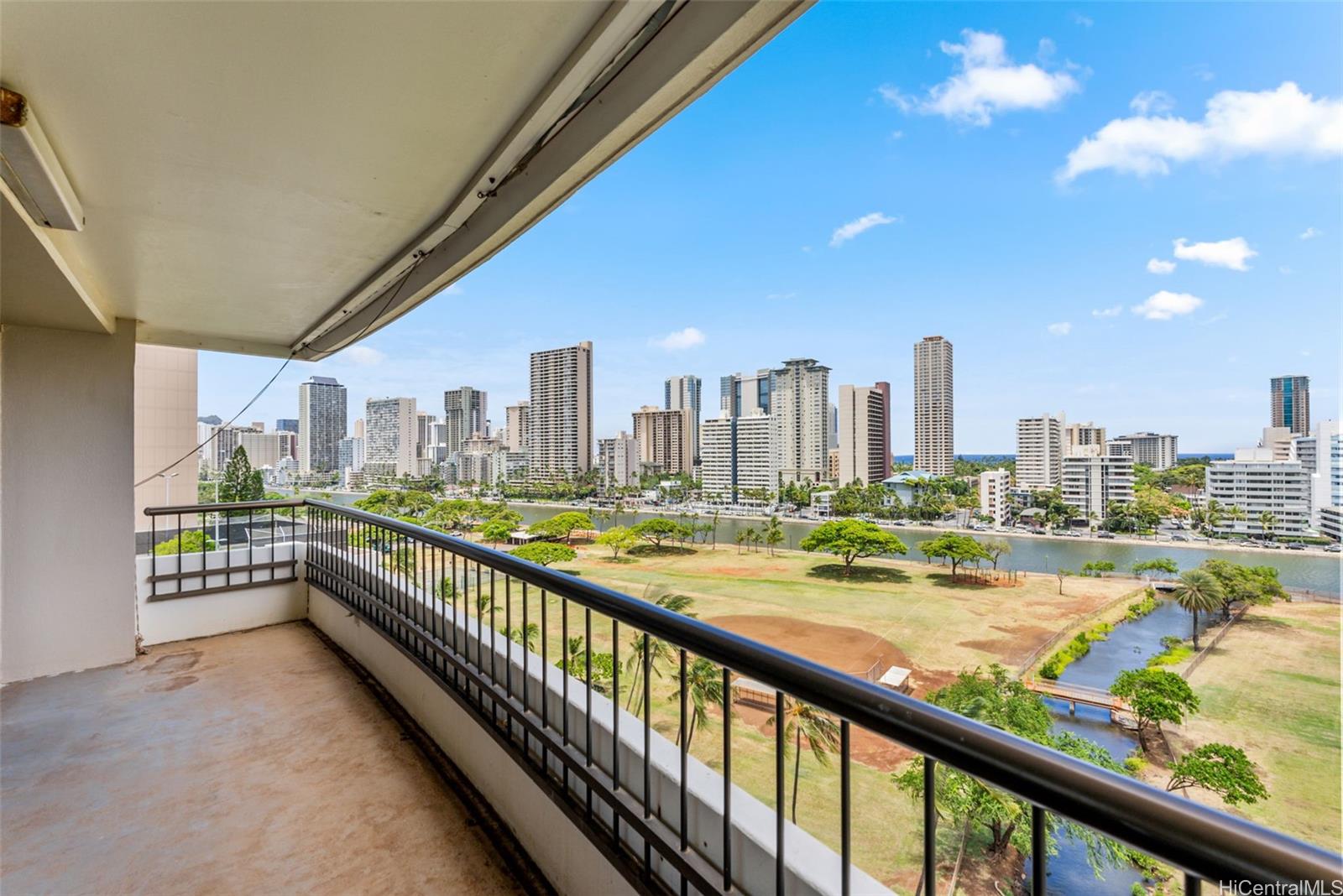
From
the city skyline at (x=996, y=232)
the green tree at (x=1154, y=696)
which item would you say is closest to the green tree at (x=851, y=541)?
the city skyline at (x=996, y=232)

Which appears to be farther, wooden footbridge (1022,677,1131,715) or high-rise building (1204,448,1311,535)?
wooden footbridge (1022,677,1131,715)

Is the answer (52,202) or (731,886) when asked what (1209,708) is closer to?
(731,886)

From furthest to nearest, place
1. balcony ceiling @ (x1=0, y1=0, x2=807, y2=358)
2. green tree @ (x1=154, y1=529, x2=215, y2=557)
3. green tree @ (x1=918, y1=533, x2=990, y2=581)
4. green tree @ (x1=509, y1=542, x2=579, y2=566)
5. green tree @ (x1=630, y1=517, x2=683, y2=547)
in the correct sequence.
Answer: green tree @ (x1=630, y1=517, x2=683, y2=547), green tree @ (x1=918, y1=533, x2=990, y2=581), green tree @ (x1=509, y1=542, x2=579, y2=566), green tree @ (x1=154, y1=529, x2=215, y2=557), balcony ceiling @ (x1=0, y1=0, x2=807, y2=358)

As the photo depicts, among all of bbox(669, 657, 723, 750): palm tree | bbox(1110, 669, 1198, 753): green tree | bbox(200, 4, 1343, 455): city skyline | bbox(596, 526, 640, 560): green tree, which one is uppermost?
bbox(200, 4, 1343, 455): city skyline

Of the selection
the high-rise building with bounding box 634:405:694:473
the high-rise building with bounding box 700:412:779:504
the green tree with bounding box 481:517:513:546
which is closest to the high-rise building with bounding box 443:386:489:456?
the green tree with bounding box 481:517:513:546

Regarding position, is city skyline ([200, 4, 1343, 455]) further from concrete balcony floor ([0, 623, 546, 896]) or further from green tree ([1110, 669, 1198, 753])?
concrete balcony floor ([0, 623, 546, 896])

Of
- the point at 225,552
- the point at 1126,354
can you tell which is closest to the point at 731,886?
the point at 225,552

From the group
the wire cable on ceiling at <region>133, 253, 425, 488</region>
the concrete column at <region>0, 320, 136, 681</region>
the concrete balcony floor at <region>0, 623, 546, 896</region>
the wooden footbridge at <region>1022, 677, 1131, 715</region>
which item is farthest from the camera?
the wooden footbridge at <region>1022, 677, 1131, 715</region>

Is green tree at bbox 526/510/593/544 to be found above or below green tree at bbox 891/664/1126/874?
above

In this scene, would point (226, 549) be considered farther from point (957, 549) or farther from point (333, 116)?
point (957, 549)
